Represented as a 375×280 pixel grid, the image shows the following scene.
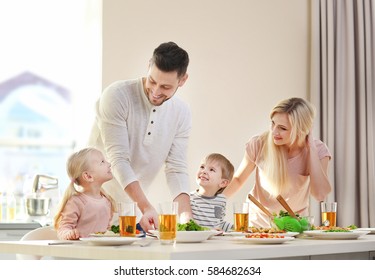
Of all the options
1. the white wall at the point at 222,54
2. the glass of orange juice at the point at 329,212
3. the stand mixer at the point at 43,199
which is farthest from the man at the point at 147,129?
the white wall at the point at 222,54

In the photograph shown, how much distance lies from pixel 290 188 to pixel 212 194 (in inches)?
15.9

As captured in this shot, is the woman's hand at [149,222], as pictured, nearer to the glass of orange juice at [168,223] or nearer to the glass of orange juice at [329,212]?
the glass of orange juice at [168,223]

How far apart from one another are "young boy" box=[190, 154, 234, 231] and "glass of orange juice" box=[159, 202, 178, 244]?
1.06 m

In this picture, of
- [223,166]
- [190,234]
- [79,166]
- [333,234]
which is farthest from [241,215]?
[223,166]

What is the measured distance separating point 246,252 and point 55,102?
288 centimetres

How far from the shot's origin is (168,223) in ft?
7.61

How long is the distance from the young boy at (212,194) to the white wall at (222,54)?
1.00 metres

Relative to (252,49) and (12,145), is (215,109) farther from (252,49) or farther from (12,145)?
(12,145)

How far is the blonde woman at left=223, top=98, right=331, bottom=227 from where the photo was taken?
3.64 metres

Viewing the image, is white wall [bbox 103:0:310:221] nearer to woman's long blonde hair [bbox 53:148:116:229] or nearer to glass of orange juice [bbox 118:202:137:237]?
woman's long blonde hair [bbox 53:148:116:229]

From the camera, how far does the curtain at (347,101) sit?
16.6 ft

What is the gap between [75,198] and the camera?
115 inches

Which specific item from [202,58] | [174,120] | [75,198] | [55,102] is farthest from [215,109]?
[75,198]

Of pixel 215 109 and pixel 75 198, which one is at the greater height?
pixel 215 109
